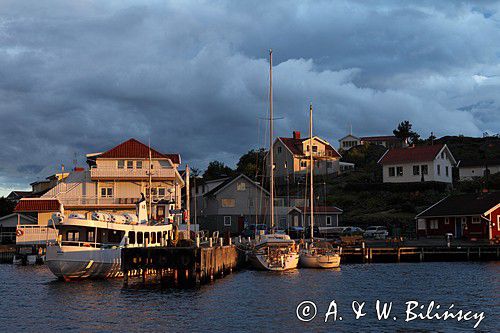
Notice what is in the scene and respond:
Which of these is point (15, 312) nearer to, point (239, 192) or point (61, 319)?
point (61, 319)

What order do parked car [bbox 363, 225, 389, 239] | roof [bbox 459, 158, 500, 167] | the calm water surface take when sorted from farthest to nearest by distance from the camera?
roof [bbox 459, 158, 500, 167] → parked car [bbox 363, 225, 389, 239] → the calm water surface

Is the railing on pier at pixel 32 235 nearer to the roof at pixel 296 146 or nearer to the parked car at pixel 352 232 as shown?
the parked car at pixel 352 232

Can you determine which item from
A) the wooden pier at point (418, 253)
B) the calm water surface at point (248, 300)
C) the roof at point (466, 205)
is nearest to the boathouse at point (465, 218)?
the roof at point (466, 205)

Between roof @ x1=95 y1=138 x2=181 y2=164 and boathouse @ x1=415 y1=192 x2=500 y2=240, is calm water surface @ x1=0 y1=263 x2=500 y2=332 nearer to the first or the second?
boathouse @ x1=415 y1=192 x2=500 y2=240

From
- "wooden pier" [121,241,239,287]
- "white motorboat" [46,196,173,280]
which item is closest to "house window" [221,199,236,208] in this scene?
"white motorboat" [46,196,173,280]

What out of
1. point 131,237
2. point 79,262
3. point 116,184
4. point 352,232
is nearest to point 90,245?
point 79,262

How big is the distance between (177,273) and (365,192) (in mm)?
62200

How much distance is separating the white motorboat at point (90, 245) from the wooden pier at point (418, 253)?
23.8m

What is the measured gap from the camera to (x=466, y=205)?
7919 cm

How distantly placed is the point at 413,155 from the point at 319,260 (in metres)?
54.0

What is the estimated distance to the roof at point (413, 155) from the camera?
105000mm

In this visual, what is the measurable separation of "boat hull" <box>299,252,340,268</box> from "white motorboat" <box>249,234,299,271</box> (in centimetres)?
153

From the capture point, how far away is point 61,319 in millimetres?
33344

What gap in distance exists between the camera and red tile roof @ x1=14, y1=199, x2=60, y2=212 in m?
79.3
